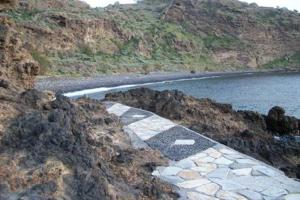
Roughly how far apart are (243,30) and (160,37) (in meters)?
17.8

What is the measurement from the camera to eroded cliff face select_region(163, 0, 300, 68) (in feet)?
260

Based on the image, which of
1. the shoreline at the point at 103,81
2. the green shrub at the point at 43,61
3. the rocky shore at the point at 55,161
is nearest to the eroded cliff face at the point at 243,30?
the shoreline at the point at 103,81

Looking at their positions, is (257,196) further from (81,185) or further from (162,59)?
(162,59)

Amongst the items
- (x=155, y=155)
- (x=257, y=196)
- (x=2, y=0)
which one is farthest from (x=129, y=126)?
(x=257, y=196)

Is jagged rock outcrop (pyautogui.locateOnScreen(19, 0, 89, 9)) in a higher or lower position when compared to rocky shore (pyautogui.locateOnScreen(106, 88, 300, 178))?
higher

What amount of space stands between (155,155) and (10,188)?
4.57 metres

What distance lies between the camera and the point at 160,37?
75000 millimetres

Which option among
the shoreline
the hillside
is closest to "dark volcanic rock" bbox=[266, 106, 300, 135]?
the shoreline

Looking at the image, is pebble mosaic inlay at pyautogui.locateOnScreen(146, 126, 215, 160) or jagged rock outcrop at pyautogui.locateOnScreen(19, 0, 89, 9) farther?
jagged rock outcrop at pyautogui.locateOnScreen(19, 0, 89, 9)

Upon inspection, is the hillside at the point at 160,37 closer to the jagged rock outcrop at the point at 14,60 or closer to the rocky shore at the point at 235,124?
the rocky shore at the point at 235,124

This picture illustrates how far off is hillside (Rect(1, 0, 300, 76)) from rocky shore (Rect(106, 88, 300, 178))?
33.0 meters

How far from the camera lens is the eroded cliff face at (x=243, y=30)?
7931cm

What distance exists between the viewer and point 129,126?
1215 cm

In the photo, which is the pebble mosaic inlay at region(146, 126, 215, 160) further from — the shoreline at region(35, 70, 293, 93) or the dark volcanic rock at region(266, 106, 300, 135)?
the shoreline at region(35, 70, 293, 93)
